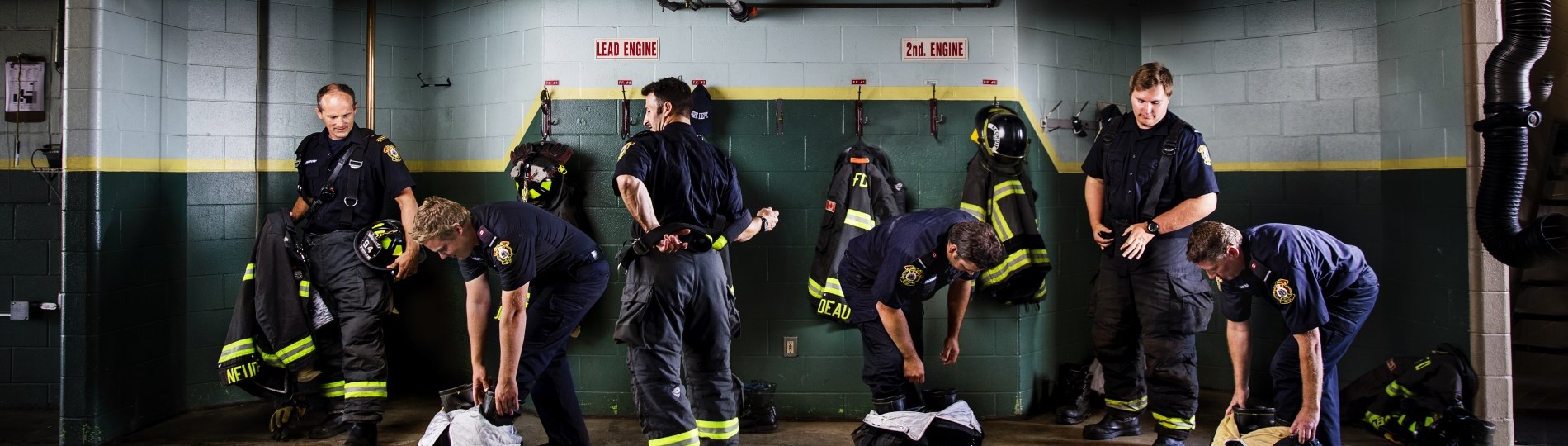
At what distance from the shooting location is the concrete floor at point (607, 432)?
5.01 meters

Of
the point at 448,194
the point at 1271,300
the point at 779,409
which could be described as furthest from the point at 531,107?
the point at 1271,300

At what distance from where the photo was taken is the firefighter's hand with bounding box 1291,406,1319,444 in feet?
12.2

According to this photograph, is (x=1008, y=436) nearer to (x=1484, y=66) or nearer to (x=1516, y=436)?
(x=1516, y=436)

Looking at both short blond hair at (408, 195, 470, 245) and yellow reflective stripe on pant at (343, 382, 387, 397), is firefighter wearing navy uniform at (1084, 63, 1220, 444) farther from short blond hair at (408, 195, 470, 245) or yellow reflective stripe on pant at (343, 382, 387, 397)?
yellow reflective stripe on pant at (343, 382, 387, 397)

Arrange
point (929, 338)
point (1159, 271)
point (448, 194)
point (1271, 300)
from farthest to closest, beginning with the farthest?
point (448, 194), point (929, 338), point (1159, 271), point (1271, 300)

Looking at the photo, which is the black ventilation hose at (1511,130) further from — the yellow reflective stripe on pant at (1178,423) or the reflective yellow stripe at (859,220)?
the reflective yellow stripe at (859,220)

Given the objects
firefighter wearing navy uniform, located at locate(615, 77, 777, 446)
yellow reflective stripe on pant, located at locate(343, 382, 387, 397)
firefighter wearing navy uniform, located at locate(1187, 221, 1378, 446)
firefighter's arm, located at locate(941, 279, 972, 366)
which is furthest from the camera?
yellow reflective stripe on pant, located at locate(343, 382, 387, 397)

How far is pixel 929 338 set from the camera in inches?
215

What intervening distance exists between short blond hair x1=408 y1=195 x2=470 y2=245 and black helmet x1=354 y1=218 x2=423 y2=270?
4.37 feet

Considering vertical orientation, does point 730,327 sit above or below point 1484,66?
below

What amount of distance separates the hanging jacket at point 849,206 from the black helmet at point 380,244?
2.16m

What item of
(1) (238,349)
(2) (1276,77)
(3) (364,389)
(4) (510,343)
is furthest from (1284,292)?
(1) (238,349)

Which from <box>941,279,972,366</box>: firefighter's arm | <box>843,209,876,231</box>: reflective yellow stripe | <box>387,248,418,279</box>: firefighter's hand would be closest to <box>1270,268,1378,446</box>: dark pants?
<box>941,279,972,366</box>: firefighter's arm

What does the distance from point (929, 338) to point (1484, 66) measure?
9.69 ft
